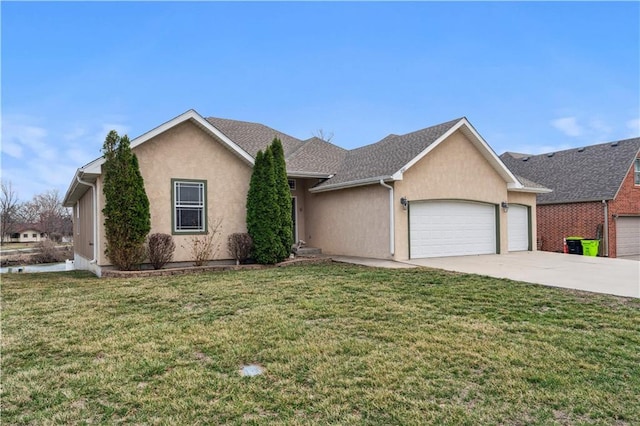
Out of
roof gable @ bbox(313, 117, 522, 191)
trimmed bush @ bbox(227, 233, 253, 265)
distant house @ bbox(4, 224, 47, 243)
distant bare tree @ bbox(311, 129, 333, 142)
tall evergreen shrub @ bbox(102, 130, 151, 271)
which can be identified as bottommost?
distant house @ bbox(4, 224, 47, 243)

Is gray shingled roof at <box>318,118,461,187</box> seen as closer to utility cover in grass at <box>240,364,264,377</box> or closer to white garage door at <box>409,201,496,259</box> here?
white garage door at <box>409,201,496,259</box>

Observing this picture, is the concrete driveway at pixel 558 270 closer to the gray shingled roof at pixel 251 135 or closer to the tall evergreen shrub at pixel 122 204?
the tall evergreen shrub at pixel 122 204

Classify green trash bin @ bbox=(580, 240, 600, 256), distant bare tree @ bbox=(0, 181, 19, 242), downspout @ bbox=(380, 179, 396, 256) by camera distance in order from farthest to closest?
distant bare tree @ bbox=(0, 181, 19, 242), green trash bin @ bbox=(580, 240, 600, 256), downspout @ bbox=(380, 179, 396, 256)

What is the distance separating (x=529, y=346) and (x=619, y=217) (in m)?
19.1

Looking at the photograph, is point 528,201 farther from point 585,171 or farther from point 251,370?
point 251,370

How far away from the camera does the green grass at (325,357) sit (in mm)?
3217

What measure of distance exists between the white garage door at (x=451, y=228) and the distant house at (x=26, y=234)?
6982cm

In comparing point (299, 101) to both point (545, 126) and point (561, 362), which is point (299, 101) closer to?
point (545, 126)

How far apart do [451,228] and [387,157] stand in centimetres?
354

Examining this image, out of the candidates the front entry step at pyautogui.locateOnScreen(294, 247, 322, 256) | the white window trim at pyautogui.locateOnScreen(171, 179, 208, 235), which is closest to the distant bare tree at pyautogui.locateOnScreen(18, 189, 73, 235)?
the front entry step at pyautogui.locateOnScreen(294, 247, 322, 256)

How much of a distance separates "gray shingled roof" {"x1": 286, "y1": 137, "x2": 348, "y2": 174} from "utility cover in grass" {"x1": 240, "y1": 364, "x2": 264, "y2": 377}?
469 inches

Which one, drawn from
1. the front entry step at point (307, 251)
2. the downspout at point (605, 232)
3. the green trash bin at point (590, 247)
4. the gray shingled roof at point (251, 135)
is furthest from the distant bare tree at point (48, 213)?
the downspout at point (605, 232)

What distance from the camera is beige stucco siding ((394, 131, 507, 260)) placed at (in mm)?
13406

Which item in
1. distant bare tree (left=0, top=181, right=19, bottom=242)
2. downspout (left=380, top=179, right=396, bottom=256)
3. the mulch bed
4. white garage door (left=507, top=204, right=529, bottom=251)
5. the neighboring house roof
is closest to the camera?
the mulch bed
